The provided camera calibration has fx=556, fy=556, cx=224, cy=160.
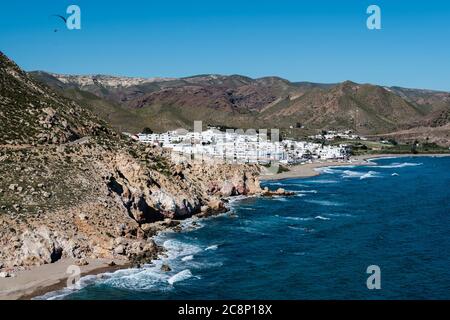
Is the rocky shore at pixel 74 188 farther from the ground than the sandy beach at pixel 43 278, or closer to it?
farther from the ground

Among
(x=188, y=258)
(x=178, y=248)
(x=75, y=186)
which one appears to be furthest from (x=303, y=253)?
(x=75, y=186)

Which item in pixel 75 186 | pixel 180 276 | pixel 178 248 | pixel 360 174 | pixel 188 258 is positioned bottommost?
pixel 180 276

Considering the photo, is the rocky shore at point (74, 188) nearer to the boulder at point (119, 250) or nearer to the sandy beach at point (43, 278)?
the boulder at point (119, 250)

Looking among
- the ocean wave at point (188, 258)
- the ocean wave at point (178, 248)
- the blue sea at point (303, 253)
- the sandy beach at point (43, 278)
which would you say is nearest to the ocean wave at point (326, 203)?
the blue sea at point (303, 253)

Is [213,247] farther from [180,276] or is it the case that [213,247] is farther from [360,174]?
[360,174]

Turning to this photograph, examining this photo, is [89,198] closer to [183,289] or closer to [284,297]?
[183,289]

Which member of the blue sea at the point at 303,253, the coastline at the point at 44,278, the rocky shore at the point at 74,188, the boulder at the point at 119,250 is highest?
the rocky shore at the point at 74,188
